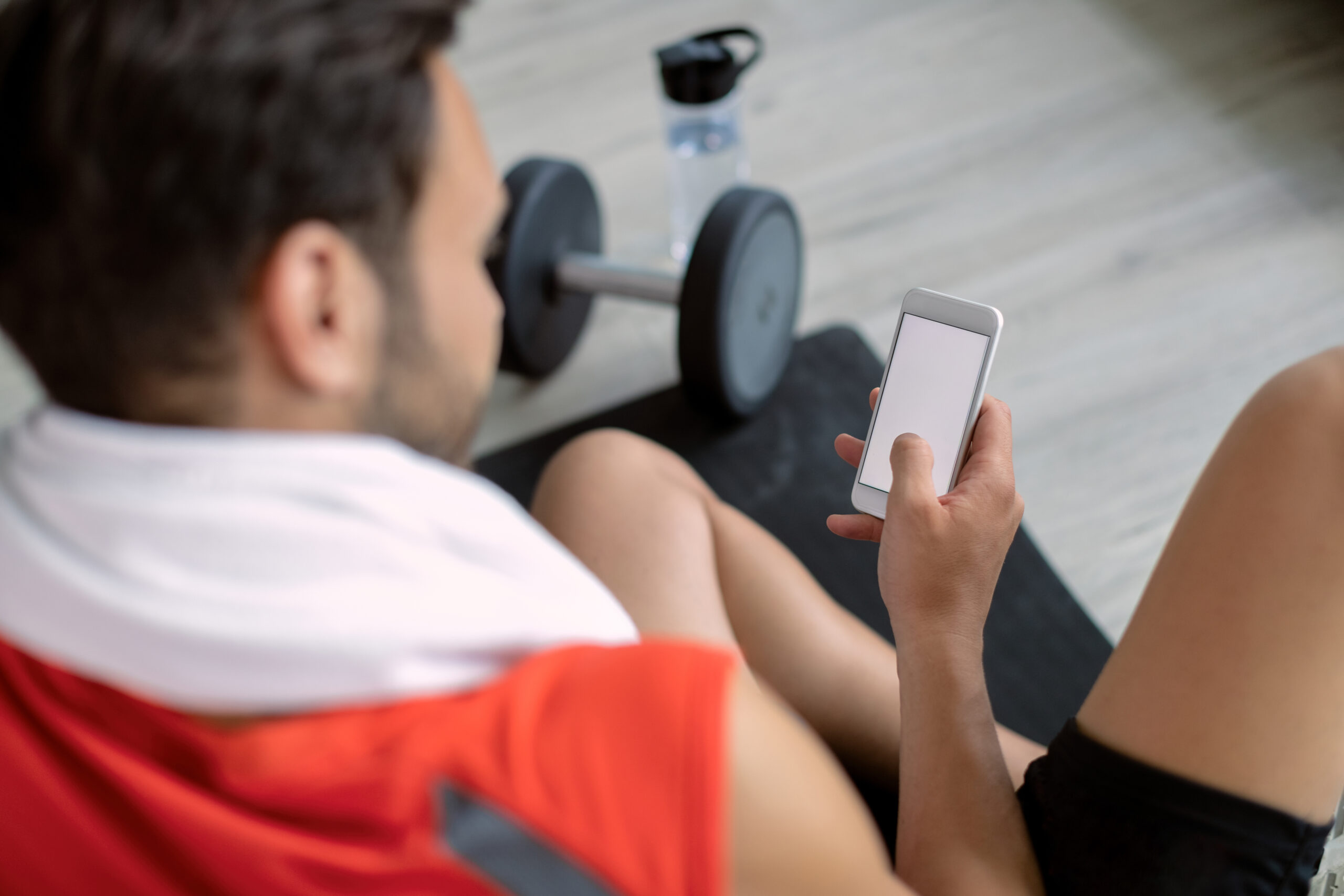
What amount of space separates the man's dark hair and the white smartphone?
492 millimetres

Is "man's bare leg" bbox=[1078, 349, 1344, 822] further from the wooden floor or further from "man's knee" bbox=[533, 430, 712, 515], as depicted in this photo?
the wooden floor

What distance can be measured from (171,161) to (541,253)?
0.87 metres

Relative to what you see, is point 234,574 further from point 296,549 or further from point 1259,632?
point 1259,632

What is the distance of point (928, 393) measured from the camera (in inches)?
33.4

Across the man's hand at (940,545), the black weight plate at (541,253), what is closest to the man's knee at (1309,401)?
the man's hand at (940,545)

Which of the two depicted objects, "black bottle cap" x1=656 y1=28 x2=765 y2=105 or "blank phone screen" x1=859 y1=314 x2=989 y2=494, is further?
"black bottle cap" x1=656 y1=28 x2=765 y2=105

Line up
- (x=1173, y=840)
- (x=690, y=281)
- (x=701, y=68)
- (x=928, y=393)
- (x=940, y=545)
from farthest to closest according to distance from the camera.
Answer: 1. (x=701, y=68)
2. (x=690, y=281)
3. (x=928, y=393)
4. (x=940, y=545)
5. (x=1173, y=840)

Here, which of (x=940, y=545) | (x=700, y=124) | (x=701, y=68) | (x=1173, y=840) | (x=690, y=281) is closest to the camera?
(x=1173, y=840)

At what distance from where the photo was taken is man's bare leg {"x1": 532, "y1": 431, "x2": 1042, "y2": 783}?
836 millimetres

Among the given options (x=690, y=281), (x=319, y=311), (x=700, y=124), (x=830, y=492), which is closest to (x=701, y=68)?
(x=700, y=124)

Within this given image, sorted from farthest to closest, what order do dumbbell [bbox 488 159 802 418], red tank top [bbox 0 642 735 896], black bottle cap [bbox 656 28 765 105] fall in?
black bottle cap [bbox 656 28 765 105] → dumbbell [bbox 488 159 802 418] → red tank top [bbox 0 642 735 896]

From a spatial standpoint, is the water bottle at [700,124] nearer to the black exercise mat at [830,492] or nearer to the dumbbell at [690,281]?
the dumbbell at [690,281]

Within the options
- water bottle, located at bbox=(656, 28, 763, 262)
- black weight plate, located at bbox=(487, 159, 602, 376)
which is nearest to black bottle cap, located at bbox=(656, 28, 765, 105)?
water bottle, located at bbox=(656, 28, 763, 262)

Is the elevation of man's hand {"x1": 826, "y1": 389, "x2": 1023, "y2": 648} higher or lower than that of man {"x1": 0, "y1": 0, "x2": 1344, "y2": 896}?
lower
